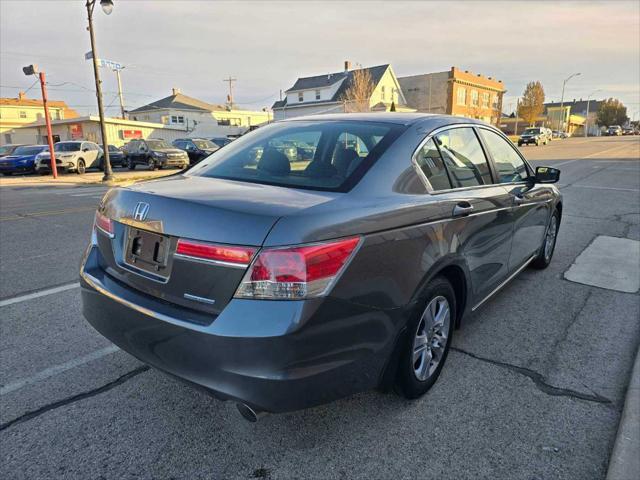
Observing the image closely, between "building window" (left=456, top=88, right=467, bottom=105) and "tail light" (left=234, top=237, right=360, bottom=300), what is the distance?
62.6m

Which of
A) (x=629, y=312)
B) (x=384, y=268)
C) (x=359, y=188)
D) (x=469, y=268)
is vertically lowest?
(x=629, y=312)

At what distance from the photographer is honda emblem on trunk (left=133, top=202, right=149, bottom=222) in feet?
7.61

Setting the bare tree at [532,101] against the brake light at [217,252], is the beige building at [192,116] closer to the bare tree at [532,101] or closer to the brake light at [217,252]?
the bare tree at [532,101]

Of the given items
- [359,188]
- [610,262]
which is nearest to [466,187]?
[359,188]

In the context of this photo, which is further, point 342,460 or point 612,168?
point 612,168

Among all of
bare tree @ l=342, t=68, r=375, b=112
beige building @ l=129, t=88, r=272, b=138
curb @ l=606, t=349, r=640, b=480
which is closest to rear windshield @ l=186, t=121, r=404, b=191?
curb @ l=606, t=349, r=640, b=480

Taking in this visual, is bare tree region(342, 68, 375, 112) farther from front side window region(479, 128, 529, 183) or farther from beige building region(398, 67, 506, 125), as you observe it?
front side window region(479, 128, 529, 183)

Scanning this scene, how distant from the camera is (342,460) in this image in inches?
92.5

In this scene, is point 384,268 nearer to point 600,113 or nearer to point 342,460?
point 342,460

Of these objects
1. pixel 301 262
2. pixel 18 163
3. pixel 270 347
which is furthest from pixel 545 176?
pixel 18 163

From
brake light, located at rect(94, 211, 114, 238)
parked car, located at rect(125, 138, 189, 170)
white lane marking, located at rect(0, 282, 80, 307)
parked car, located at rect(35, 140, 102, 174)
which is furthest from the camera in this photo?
parked car, located at rect(125, 138, 189, 170)

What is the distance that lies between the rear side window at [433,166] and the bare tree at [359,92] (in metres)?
40.5

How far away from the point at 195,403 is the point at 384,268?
4.78 feet

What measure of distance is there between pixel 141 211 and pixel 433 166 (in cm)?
179
